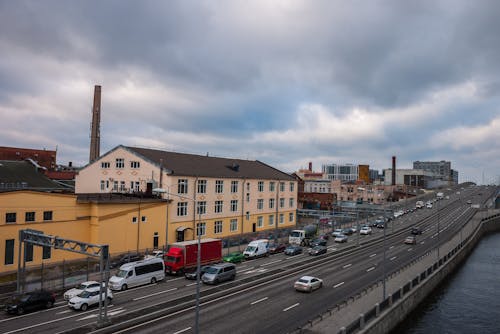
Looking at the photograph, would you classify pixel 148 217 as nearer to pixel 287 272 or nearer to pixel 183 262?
pixel 183 262

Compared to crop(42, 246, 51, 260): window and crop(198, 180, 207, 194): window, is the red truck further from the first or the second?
crop(198, 180, 207, 194): window

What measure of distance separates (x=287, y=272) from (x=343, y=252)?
17278 millimetres

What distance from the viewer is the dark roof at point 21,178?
53312 mm

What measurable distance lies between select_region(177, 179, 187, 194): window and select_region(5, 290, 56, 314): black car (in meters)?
26.1

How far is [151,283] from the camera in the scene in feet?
117

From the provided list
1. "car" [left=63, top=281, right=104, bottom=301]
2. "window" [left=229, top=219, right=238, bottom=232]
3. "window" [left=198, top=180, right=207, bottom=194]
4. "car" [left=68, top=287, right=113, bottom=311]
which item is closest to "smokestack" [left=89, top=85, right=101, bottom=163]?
"window" [left=198, top=180, right=207, bottom=194]

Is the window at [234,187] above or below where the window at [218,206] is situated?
above

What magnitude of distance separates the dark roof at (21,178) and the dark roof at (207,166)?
14.0m

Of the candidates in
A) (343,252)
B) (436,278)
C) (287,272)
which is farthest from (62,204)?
(436,278)

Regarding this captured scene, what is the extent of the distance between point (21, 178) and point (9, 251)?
74.1 ft

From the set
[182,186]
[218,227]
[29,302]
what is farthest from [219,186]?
[29,302]

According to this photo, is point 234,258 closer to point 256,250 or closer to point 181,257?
point 256,250

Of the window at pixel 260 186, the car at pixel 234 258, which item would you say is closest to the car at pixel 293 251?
the car at pixel 234 258

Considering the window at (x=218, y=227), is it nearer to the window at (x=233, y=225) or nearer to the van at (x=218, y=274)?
the window at (x=233, y=225)
